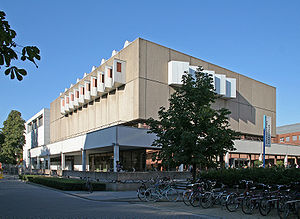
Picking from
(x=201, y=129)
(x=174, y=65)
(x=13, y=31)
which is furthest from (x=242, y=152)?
(x=13, y=31)

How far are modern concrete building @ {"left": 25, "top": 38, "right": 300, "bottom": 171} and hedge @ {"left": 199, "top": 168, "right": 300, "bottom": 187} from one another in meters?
15.7

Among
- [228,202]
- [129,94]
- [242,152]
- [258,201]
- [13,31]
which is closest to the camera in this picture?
[13,31]

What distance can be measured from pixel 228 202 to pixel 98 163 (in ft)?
118

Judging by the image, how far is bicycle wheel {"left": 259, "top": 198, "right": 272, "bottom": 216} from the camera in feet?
41.1

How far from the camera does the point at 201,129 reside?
18.5m

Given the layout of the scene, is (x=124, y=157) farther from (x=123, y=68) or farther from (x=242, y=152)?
(x=242, y=152)

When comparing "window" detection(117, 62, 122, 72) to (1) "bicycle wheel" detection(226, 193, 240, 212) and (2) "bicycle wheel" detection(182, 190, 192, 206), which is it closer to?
(2) "bicycle wheel" detection(182, 190, 192, 206)

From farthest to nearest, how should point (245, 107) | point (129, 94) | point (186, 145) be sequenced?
1. point (245, 107)
2. point (129, 94)
3. point (186, 145)

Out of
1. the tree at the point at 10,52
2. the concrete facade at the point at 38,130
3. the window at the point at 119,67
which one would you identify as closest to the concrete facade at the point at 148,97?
the window at the point at 119,67

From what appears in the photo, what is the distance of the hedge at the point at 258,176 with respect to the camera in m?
14.5

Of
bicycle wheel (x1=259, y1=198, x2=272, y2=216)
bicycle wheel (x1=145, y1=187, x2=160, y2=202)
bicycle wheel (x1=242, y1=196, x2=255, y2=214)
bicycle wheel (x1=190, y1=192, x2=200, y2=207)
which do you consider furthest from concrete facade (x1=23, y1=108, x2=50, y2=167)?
bicycle wheel (x1=259, y1=198, x2=272, y2=216)

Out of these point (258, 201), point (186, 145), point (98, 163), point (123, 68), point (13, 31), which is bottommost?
point (98, 163)

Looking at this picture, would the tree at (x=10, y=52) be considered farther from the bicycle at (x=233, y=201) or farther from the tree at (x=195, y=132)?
the tree at (x=195, y=132)

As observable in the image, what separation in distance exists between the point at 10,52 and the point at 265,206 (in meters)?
11.3
